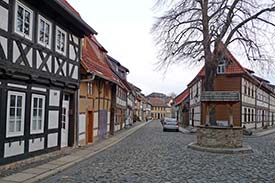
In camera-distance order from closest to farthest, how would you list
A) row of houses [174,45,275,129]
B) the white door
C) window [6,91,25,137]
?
window [6,91,25,137] → the white door → row of houses [174,45,275,129]

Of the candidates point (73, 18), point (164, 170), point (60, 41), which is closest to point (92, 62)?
point (60, 41)

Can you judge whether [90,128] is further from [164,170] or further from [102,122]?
[164,170]

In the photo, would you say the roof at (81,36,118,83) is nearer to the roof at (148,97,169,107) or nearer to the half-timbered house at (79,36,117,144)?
the half-timbered house at (79,36,117,144)

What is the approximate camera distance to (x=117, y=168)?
460 inches

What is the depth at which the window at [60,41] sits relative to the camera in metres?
14.1

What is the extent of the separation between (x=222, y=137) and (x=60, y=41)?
9.71 metres

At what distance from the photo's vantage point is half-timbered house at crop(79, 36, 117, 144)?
17.8m

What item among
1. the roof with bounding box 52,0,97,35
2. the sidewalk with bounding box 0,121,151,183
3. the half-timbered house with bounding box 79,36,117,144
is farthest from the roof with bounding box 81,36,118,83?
the sidewalk with bounding box 0,121,151,183

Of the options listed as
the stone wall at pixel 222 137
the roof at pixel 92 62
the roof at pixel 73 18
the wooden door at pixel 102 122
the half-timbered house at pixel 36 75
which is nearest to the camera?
the half-timbered house at pixel 36 75

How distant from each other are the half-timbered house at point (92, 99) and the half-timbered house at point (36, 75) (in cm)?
137

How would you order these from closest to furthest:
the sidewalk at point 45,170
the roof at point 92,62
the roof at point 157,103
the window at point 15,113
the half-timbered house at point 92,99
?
1. the sidewalk at point 45,170
2. the window at point 15,113
3. the half-timbered house at point 92,99
4. the roof at point 92,62
5. the roof at point 157,103

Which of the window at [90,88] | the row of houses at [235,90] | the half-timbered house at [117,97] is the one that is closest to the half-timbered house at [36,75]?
the window at [90,88]

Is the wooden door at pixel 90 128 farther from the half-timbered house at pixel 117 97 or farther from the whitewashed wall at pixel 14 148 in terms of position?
the whitewashed wall at pixel 14 148

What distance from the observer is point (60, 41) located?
47.3 ft
